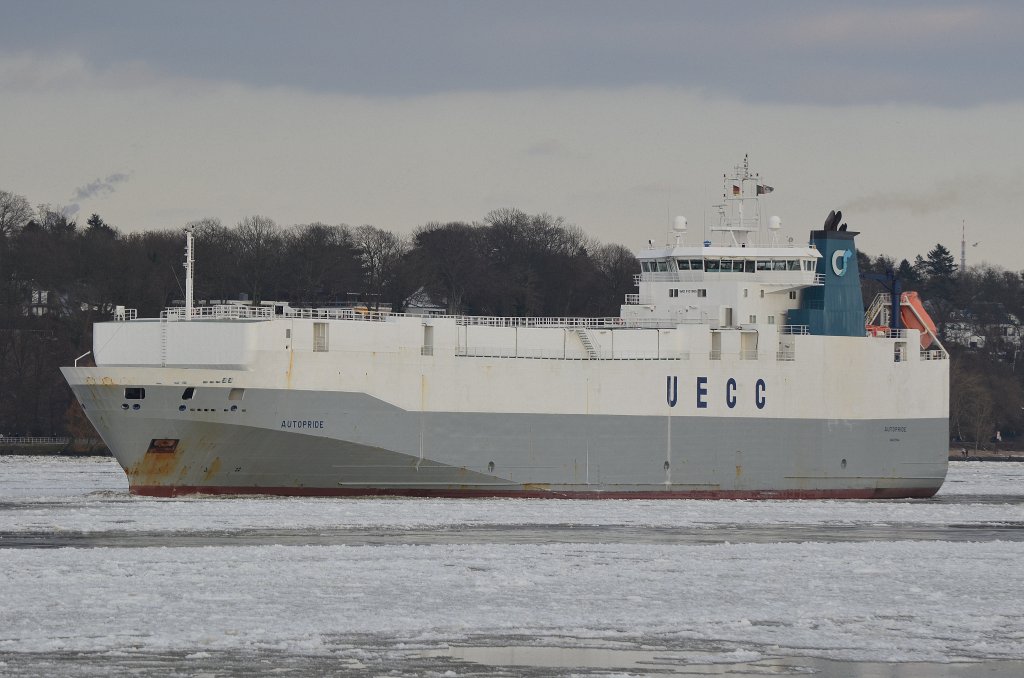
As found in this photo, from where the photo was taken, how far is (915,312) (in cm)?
4578

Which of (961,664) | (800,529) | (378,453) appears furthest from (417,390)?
(961,664)

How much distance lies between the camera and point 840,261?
43000mm

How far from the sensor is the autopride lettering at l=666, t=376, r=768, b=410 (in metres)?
39.2

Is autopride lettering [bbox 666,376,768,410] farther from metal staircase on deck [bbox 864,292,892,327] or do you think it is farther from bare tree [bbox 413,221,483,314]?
bare tree [bbox 413,221,483,314]

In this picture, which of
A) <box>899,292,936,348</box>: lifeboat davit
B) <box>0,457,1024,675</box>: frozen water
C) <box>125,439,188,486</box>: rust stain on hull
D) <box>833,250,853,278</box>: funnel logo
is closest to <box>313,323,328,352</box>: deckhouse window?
<box>125,439,188,486</box>: rust stain on hull

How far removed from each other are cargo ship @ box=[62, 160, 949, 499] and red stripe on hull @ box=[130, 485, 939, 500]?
0.16ft

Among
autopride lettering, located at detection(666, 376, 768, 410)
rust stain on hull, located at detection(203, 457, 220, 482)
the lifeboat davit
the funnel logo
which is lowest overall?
rust stain on hull, located at detection(203, 457, 220, 482)

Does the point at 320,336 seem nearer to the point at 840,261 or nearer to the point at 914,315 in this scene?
the point at 840,261

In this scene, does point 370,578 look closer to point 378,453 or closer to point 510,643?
point 510,643

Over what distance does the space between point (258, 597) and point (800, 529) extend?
44.6ft

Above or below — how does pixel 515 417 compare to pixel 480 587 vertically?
above

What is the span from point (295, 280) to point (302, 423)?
45164mm

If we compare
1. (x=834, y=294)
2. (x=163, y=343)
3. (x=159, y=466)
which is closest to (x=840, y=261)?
(x=834, y=294)

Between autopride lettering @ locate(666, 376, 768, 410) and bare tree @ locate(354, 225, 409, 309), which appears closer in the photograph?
autopride lettering @ locate(666, 376, 768, 410)
